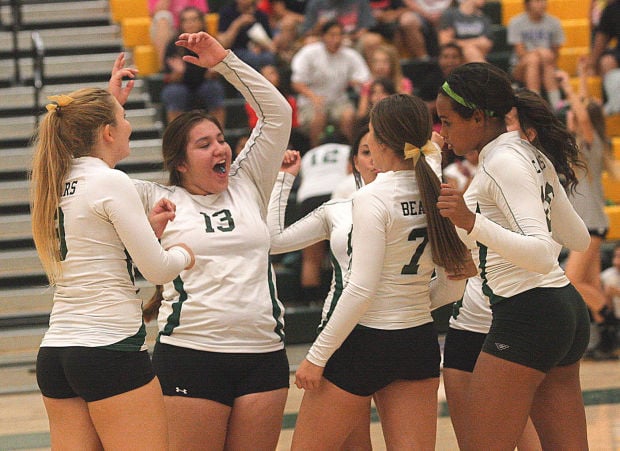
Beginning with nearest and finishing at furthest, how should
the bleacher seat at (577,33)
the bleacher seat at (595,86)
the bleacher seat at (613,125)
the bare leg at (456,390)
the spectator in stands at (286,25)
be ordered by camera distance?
the bare leg at (456,390)
the spectator in stands at (286,25)
the bleacher seat at (613,125)
the bleacher seat at (595,86)
the bleacher seat at (577,33)

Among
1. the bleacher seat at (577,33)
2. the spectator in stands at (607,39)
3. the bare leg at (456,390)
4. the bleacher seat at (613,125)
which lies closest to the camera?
the bare leg at (456,390)

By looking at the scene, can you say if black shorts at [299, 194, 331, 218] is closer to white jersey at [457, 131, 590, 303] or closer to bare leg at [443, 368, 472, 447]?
bare leg at [443, 368, 472, 447]

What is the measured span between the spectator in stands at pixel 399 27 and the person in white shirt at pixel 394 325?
5804mm

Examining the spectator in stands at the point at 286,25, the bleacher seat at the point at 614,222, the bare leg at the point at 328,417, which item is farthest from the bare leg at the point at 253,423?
the spectator in stands at the point at 286,25

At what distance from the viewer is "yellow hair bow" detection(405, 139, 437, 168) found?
320 centimetres

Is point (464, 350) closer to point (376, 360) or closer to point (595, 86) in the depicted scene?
point (376, 360)

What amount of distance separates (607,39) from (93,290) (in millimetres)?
7571

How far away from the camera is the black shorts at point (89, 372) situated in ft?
9.43

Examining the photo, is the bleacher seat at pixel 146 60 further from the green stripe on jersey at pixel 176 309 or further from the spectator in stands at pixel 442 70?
the green stripe on jersey at pixel 176 309

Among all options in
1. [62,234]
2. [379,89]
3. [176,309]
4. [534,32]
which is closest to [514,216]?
[176,309]

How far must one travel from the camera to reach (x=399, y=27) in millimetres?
9273

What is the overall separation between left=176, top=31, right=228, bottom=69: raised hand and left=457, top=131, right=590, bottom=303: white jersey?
96 centimetres

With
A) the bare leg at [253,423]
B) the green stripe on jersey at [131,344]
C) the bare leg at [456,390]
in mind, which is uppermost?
the green stripe on jersey at [131,344]

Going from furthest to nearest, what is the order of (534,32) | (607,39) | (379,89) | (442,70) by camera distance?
(607,39) < (534,32) < (442,70) < (379,89)
